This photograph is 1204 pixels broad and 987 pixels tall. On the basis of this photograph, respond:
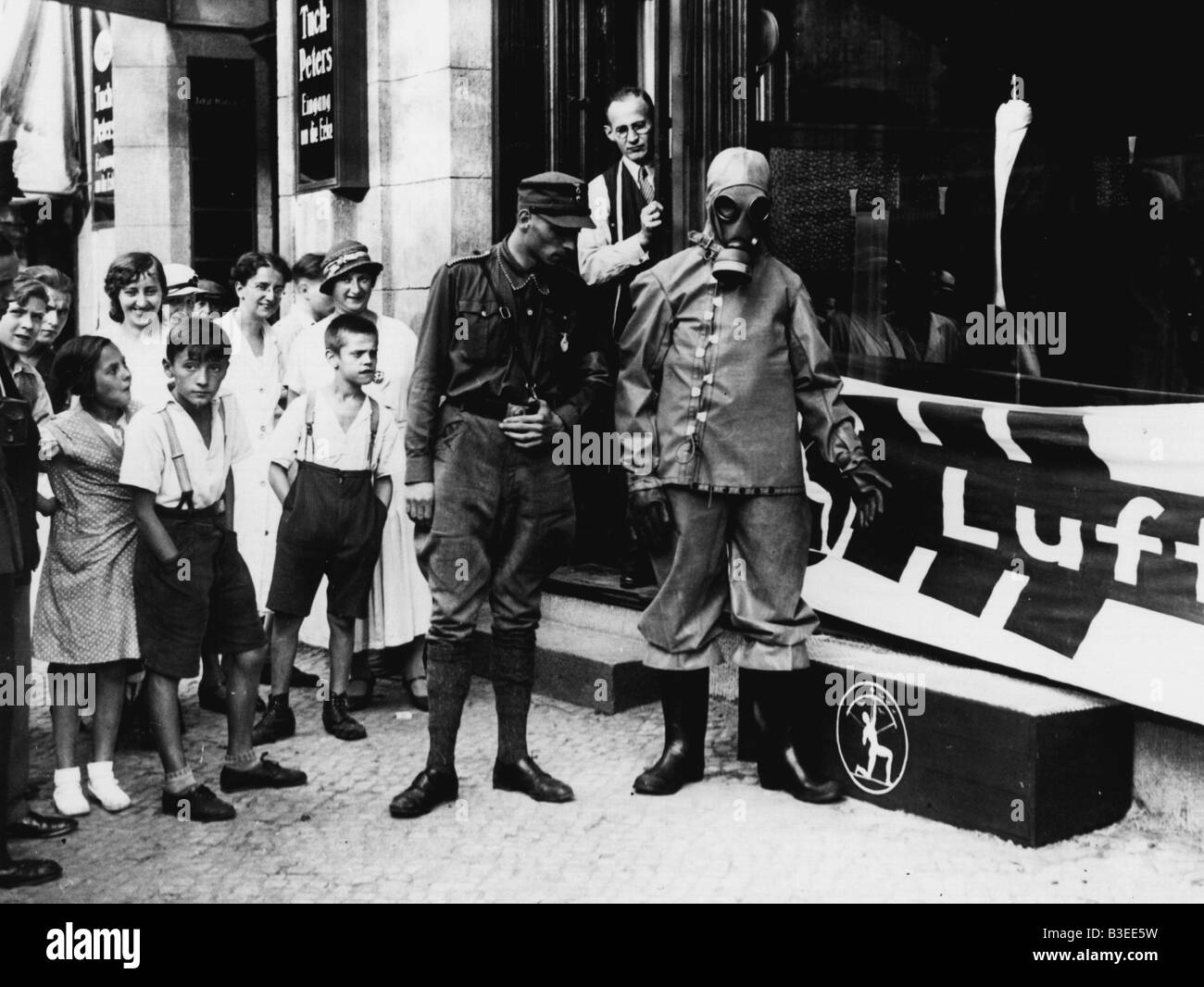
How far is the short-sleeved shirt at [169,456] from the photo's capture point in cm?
559

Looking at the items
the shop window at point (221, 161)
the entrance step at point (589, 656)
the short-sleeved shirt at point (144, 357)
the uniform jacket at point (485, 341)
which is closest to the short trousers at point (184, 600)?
the uniform jacket at point (485, 341)

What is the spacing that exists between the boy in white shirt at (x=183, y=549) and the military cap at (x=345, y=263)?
1366 mm

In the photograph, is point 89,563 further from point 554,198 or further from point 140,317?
point 554,198

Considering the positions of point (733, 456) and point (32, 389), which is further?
point (32, 389)

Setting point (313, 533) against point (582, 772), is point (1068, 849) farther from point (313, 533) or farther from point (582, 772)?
point (313, 533)

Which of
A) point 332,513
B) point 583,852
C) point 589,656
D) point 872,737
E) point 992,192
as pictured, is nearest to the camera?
point 583,852

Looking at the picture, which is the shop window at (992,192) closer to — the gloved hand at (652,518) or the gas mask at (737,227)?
the gas mask at (737,227)

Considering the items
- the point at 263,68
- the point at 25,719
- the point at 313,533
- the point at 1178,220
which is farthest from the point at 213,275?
the point at 1178,220

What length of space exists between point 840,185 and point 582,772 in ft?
8.98

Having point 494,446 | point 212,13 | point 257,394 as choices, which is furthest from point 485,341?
point 212,13

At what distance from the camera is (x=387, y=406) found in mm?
6977

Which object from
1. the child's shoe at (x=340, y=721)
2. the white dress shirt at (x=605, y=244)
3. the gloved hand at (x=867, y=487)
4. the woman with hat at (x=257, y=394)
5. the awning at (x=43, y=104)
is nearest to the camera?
the gloved hand at (x=867, y=487)

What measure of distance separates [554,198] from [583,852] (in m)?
2.29

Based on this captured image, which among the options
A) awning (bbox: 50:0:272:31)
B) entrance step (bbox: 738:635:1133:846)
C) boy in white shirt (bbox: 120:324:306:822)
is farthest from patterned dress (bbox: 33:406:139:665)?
awning (bbox: 50:0:272:31)
